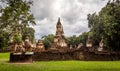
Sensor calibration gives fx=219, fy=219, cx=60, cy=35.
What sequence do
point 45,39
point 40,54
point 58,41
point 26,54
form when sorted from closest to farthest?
1. point 26,54
2. point 40,54
3. point 58,41
4. point 45,39

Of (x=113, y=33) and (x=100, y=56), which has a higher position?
(x=113, y=33)

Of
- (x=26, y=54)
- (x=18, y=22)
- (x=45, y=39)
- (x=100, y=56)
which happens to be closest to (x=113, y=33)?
(x=100, y=56)

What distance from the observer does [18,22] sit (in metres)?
24.4

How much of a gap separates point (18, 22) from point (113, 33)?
24.4 meters

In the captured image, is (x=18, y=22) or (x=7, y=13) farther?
(x=18, y=22)

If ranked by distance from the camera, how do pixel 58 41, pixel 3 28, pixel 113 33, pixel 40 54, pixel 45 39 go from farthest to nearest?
1. pixel 45 39
2. pixel 58 41
3. pixel 113 33
4. pixel 40 54
5. pixel 3 28

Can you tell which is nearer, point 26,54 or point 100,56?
point 26,54

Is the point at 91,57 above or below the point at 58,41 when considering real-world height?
below

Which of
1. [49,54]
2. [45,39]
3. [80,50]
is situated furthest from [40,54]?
[45,39]

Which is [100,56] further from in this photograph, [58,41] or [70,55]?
[58,41]

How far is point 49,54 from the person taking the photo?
32.3 metres

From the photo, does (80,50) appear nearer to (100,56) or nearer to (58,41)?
(100,56)

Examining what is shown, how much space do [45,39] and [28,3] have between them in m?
100

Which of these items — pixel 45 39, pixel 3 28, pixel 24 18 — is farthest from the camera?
pixel 45 39
